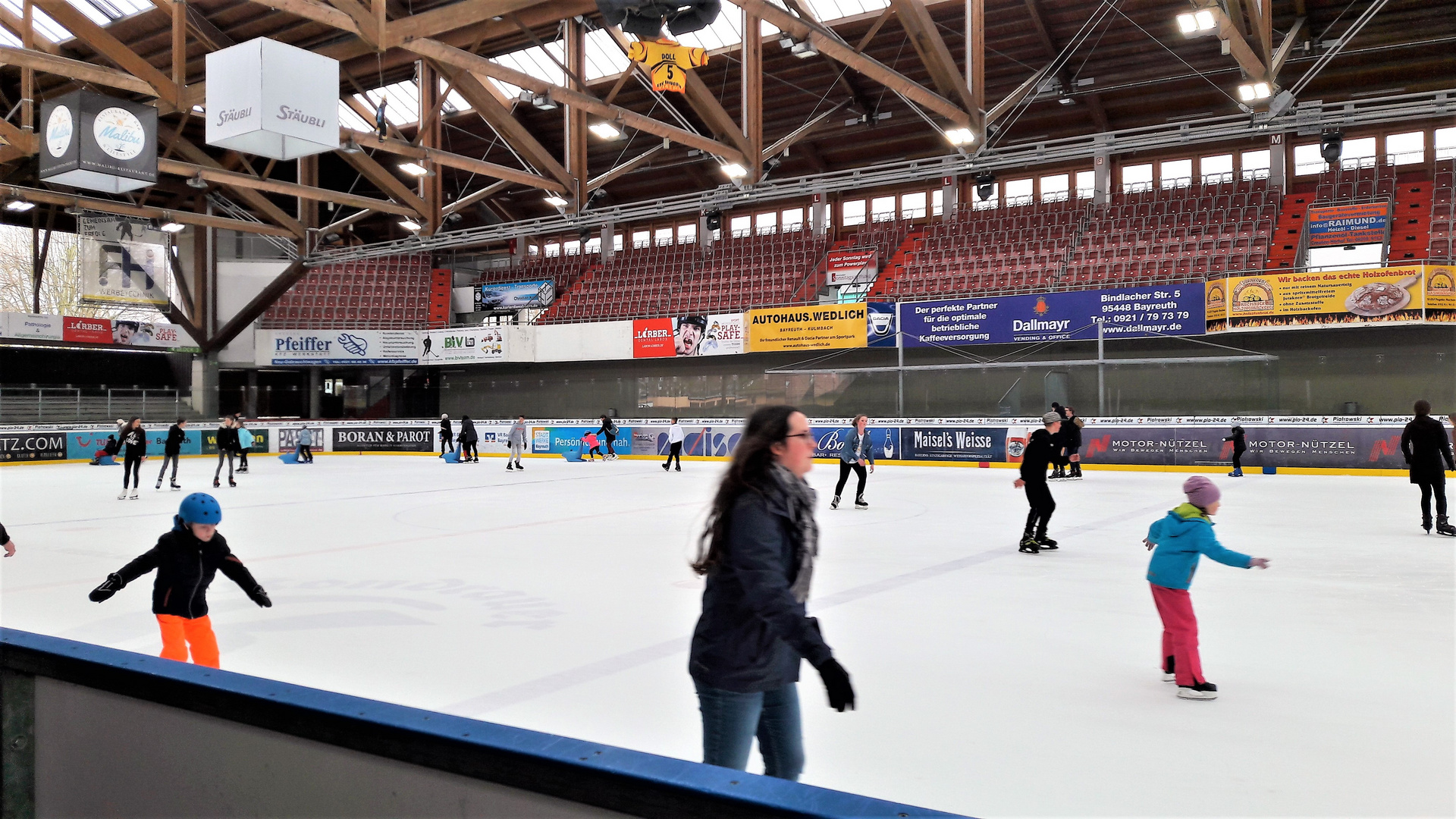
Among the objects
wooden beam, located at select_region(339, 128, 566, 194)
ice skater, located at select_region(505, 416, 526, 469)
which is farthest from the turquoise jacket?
ice skater, located at select_region(505, 416, 526, 469)

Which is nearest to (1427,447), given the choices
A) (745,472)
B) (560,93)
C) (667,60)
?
(745,472)

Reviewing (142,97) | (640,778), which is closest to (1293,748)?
(640,778)

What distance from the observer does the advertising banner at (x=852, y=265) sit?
97.3ft

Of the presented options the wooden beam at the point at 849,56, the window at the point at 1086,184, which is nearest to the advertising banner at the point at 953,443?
the wooden beam at the point at 849,56

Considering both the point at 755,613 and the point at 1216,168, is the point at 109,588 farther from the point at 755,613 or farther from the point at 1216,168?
the point at 1216,168

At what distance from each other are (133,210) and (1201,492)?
29194mm

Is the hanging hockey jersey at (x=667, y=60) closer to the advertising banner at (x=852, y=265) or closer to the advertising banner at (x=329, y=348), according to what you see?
the advertising banner at (x=852, y=265)

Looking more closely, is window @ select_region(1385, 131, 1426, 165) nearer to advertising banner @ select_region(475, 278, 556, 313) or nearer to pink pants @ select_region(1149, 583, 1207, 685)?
advertising banner @ select_region(475, 278, 556, 313)

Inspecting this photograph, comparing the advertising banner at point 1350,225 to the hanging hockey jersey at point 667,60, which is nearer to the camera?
the hanging hockey jersey at point 667,60

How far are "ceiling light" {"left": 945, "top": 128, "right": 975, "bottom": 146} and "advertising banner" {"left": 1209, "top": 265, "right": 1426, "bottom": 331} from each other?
7.47 m

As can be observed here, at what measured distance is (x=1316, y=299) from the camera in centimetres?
2144

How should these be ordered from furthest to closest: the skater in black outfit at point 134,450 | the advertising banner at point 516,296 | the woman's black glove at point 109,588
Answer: the advertising banner at point 516,296, the skater in black outfit at point 134,450, the woman's black glove at point 109,588

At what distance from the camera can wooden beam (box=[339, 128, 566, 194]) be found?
20.6 metres

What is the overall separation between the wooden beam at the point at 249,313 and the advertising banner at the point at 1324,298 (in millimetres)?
26925
